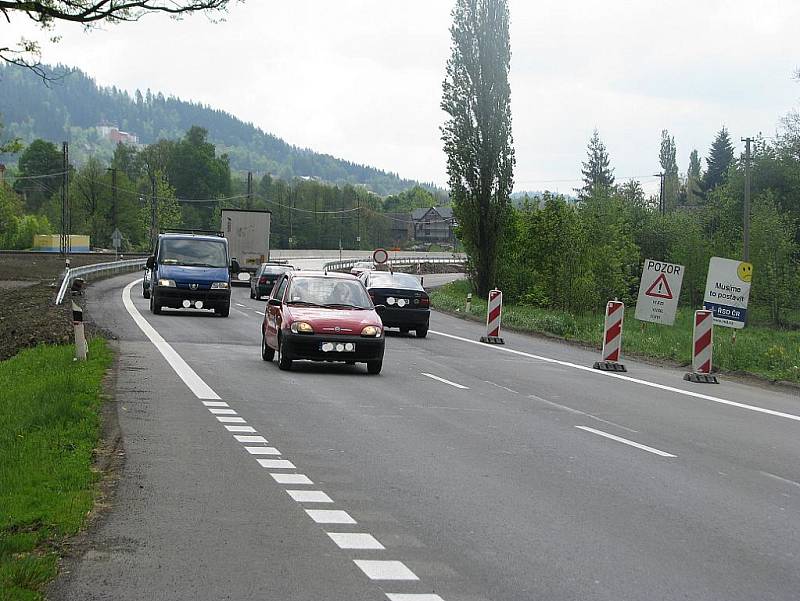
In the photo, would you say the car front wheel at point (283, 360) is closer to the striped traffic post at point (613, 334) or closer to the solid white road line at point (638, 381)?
the solid white road line at point (638, 381)

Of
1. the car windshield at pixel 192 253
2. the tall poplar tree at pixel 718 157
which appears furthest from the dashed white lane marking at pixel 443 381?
the tall poplar tree at pixel 718 157

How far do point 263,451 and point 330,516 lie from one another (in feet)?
9.71

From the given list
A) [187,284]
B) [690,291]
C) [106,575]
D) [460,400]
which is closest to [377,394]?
[460,400]

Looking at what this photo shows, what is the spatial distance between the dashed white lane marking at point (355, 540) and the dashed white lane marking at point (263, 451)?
132 inches

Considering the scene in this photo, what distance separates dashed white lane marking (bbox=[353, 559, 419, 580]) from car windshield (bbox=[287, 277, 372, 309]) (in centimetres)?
1334

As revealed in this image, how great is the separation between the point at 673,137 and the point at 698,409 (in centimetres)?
14231

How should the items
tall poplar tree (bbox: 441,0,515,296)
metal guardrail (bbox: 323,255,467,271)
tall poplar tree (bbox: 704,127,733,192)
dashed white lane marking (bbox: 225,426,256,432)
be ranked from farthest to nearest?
tall poplar tree (bbox: 704,127,733,192), metal guardrail (bbox: 323,255,467,271), tall poplar tree (bbox: 441,0,515,296), dashed white lane marking (bbox: 225,426,256,432)

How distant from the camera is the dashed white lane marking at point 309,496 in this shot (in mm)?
8469

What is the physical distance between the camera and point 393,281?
30672mm

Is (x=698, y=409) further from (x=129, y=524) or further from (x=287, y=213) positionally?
(x=287, y=213)

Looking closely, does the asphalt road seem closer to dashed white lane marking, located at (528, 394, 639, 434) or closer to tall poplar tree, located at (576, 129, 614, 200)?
dashed white lane marking, located at (528, 394, 639, 434)

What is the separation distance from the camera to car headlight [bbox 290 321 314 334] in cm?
1864

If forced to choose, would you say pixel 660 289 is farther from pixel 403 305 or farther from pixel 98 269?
pixel 98 269

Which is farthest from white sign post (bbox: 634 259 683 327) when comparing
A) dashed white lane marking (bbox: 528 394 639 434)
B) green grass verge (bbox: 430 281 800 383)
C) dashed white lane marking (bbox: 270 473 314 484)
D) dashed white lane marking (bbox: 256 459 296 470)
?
dashed white lane marking (bbox: 270 473 314 484)
